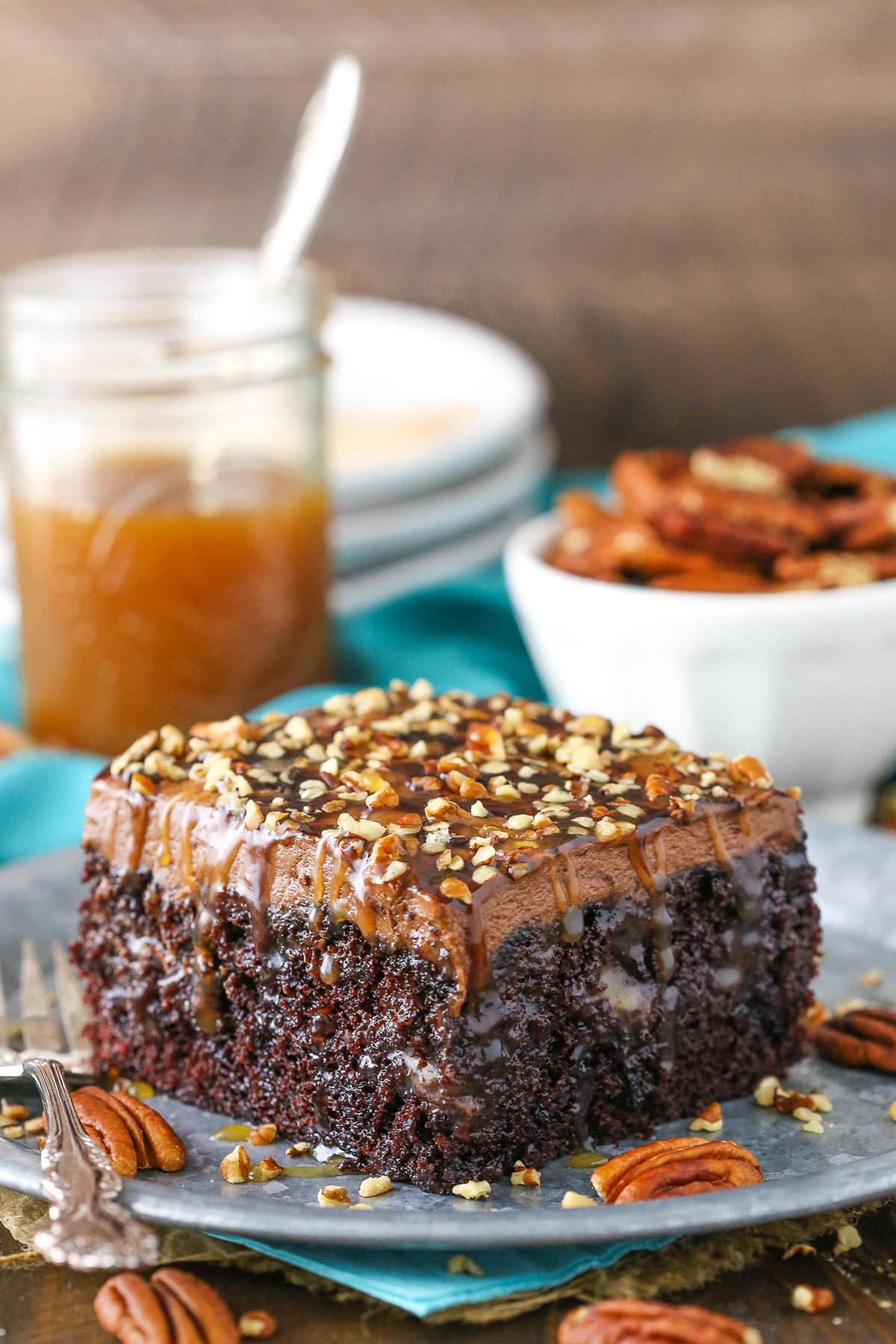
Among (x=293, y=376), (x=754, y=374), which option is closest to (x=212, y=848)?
(x=293, y=376)

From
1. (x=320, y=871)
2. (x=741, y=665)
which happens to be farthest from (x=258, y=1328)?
(x=741, y=665)

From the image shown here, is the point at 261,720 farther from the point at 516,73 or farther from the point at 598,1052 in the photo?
the point at 516,73

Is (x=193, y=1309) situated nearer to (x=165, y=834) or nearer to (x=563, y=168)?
(x=165, y=834)

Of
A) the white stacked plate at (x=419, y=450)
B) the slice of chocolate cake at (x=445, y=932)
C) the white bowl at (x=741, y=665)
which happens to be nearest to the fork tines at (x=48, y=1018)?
the slice of chocolate cake at (x=445, y=932)

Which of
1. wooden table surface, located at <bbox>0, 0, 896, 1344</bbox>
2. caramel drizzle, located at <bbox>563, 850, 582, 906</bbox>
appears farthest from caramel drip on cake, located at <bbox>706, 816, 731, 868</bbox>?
wooden table surface, located at <bbox>0, 0, 896, 1344</bbox>

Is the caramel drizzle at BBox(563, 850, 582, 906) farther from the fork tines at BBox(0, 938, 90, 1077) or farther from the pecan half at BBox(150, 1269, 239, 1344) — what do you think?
the fork tines at BBox(0, 938, 90, 1077)

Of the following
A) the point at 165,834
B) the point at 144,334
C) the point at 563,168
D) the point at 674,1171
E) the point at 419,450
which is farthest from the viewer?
the point at 563,168

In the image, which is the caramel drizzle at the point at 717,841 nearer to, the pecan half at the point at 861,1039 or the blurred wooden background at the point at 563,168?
the pecan half at the point at 861,1039
